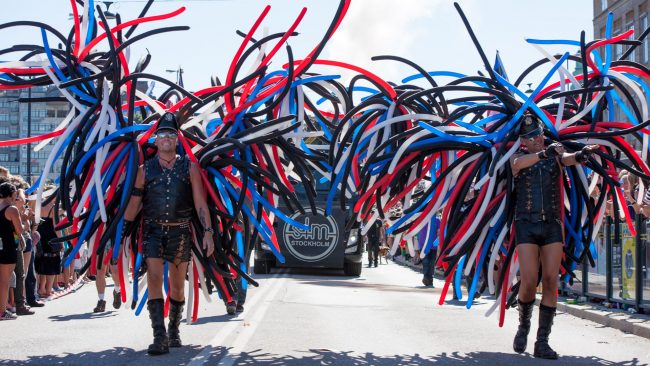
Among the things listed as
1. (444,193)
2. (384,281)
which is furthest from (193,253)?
(384,281)

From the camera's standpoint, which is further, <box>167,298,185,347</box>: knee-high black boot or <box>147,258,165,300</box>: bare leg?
<box>167,298,185,347</box>: knee-high black boot

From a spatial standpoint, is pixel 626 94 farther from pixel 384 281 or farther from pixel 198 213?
pixel 384 281

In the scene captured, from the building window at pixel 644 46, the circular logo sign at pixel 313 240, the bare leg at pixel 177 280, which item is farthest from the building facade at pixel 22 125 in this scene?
the bare leg at pixel 177 280

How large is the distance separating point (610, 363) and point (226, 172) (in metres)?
3.38

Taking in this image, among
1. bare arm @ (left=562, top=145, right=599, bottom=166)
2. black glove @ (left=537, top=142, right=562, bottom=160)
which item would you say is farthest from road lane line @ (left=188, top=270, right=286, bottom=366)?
bare arm @ (left=562, top=145, right=599, bottom=166)

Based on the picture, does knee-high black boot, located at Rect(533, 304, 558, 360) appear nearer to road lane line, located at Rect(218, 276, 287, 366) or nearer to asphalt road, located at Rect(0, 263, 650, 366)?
asphalt road, located at Rect(0, 263, 650, 366)

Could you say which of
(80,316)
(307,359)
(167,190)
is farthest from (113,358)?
(80,316)

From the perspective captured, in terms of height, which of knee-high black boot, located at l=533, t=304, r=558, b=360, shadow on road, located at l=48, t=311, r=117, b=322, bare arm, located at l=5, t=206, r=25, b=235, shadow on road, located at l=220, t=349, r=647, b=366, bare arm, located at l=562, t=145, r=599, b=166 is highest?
bare arm, located at l=562, t=145, r=599, b=166

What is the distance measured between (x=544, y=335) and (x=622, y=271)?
5302 mm

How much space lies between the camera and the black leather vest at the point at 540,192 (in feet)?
24.9

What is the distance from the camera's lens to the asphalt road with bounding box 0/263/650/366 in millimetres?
7488

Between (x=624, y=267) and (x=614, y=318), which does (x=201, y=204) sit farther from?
(x=624, y=267)

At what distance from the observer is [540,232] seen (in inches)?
298

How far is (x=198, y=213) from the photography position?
767cm
